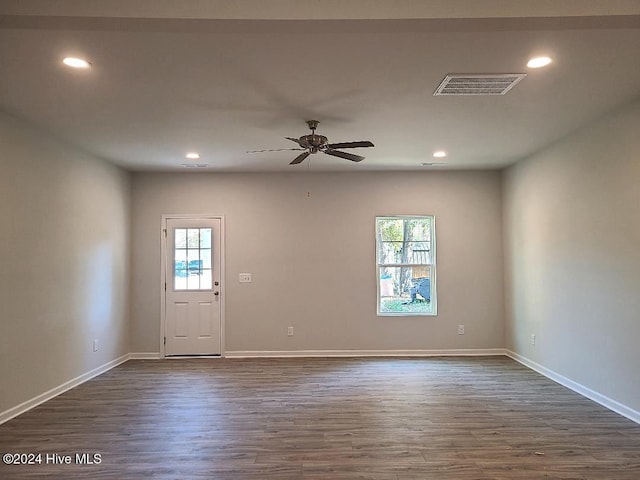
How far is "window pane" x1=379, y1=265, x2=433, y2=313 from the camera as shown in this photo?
6.10 metres

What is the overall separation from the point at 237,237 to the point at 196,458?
3.58 metres

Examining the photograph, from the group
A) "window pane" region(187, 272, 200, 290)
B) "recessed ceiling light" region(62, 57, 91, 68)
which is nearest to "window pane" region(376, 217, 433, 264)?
"window pane" region(187, 272, 200, 290)

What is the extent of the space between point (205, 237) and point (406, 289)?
3081 mm

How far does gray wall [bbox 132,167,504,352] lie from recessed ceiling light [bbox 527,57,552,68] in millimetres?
3360

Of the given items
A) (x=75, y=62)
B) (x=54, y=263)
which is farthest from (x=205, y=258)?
(x=75, y=62)

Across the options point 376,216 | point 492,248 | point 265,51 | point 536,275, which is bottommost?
point 536,275

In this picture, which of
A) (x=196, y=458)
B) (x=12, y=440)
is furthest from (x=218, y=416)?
(x=12, y=440)

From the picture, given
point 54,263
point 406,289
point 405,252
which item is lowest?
point 406,289

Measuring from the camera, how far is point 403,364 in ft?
17.9

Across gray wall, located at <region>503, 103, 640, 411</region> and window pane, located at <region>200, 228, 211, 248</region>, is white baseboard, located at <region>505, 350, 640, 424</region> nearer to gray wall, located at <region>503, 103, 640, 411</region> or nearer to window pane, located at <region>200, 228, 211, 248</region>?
gray wall, located at <region>503, 103, 640, 411</region>

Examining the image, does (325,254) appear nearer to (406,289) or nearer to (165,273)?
(406,289)

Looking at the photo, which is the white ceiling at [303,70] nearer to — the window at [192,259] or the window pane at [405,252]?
the window at [192,259]

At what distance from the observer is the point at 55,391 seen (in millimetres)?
4254

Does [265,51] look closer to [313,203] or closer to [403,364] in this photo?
[313,203]
